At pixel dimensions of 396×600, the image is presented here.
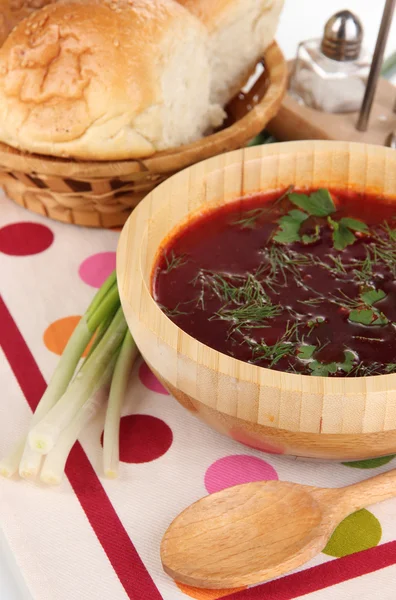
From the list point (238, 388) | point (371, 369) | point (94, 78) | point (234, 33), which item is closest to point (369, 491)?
point (371, 369)

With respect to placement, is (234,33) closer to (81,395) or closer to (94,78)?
(94,78)

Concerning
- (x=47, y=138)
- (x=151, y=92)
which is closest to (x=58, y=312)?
(x=47, y=138)

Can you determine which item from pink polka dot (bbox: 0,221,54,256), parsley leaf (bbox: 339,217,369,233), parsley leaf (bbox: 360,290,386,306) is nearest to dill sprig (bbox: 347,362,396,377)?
parsley leaf (bbox: 360,290,386,306)

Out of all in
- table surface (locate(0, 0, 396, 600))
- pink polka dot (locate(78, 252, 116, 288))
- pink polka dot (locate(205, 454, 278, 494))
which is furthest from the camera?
table surface (locate(0, 0, 396, 600))

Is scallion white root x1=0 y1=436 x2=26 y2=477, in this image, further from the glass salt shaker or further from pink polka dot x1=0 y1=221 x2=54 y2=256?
the glass salt shaker

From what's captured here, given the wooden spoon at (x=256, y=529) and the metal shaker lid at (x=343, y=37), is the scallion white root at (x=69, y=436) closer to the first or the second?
the wooden spoon at (x=256, y=529)

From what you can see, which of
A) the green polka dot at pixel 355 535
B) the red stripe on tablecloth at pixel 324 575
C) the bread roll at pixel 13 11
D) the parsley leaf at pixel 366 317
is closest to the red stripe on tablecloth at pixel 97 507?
the red stripe on tablecloth at pixel 324 575
